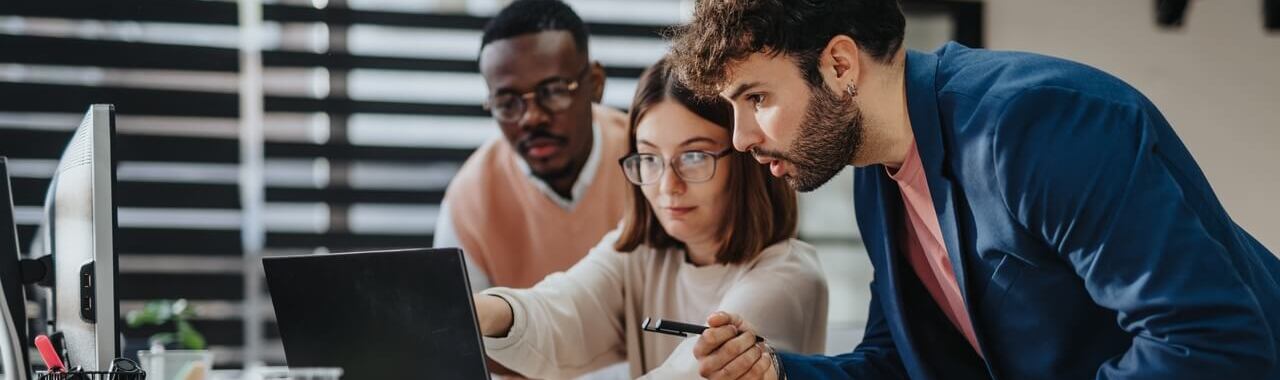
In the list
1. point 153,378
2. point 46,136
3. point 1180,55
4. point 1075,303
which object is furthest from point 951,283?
point 1180,55

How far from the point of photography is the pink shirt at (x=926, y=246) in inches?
57.1

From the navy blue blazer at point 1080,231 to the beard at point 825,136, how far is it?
2.7 inches

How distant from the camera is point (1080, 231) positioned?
1.18 metres

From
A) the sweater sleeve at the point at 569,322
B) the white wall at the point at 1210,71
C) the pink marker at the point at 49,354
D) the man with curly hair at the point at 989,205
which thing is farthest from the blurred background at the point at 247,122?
the pink marker at the point at 49,354

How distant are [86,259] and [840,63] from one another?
819mm

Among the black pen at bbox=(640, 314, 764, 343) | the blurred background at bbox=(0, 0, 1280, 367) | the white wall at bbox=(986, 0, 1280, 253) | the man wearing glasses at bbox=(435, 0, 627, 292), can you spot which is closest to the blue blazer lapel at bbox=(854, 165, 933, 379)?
the black pen at bbox=(640, 314, 764, 343)

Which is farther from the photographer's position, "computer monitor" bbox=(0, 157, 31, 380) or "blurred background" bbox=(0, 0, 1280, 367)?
"blurred background" bbox=(0, 0, 1280, 367)

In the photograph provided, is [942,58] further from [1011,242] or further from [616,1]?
[616,1]

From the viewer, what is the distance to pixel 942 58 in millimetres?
1407

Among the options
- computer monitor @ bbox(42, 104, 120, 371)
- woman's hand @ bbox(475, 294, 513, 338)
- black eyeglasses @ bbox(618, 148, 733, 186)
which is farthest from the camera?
black eyeglasses @ bbox(618, 148, 733, 186)

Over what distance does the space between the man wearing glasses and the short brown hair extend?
51 centimetres

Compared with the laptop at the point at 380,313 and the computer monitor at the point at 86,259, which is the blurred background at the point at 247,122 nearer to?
the computer monitor at the point at 86,259

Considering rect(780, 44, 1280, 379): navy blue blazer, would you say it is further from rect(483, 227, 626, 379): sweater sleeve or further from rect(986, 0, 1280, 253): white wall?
rect(986, 0, 1280, 253): white wall

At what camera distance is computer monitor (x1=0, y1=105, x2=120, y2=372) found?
128 centimetres
